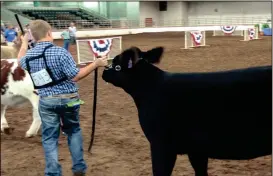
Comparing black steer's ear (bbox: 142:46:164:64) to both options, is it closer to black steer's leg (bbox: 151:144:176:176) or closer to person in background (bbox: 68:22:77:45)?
black steer's leg (bbox: 151:144:176:176)

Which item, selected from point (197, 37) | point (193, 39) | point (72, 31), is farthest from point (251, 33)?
point (72, 31)

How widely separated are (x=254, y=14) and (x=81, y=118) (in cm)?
2255

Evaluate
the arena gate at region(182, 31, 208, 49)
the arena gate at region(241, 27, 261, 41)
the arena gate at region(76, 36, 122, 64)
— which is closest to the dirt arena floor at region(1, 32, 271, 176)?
the arena gate at region(76, 36, 122, 64)

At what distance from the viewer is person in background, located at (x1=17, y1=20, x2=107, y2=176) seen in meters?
2.90

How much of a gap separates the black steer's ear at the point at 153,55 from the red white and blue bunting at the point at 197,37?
16.5 meters

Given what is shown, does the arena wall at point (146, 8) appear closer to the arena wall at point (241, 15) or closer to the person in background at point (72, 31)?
the person in background at point (72, 31)

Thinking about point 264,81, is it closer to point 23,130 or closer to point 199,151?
point 199,151

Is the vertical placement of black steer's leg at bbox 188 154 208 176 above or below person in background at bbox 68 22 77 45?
below

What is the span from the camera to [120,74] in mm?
2939

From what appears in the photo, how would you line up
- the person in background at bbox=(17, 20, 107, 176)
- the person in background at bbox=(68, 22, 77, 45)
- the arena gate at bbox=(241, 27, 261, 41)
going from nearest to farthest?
the person in background at bbox=(17, 20, 107, 176) → the person in background at bbox=(68, 22, 77, 45) → the arena gate at bbox=(241, 27, 261, 41)

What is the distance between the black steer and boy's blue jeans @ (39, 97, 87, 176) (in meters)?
0.48

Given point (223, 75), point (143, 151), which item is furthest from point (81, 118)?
point (223, 75)

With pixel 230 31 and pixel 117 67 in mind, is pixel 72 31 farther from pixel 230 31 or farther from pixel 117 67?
pixel 230 31

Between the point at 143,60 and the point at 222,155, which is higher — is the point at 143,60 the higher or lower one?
the higher one
